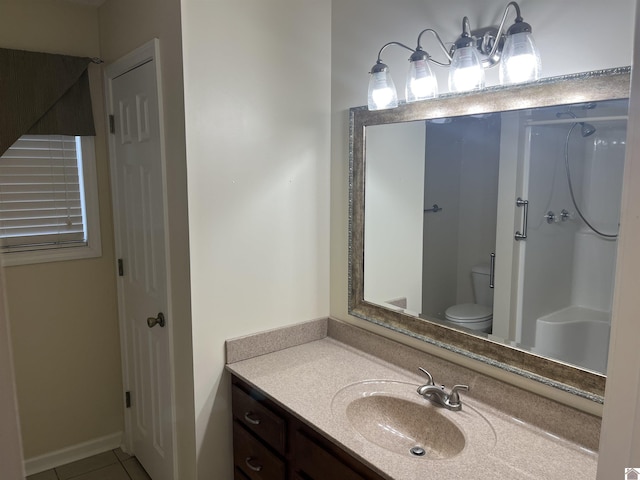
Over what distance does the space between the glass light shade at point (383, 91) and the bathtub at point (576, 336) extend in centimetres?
89

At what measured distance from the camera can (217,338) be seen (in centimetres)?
194

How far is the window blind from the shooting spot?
91.4 inches

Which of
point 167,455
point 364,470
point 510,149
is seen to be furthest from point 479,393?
point 167,455

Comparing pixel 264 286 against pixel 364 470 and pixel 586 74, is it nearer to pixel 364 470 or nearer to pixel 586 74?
pixel 364 470

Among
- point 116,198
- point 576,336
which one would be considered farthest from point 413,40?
point 116,198

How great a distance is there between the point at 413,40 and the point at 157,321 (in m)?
1.54

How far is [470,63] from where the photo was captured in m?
1.49

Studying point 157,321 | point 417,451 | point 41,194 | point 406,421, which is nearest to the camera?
point 417,451

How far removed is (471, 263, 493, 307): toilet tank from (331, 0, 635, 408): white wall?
0.22 meters

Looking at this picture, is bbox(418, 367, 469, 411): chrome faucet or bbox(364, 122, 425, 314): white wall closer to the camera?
bbox(418, 367, 469, 411): chrome faucet

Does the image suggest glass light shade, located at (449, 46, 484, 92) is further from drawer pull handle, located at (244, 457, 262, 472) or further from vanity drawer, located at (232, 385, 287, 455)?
drawer pull handle, located at (244, 457, 262, 472)

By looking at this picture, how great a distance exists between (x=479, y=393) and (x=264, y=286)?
0.93 metres

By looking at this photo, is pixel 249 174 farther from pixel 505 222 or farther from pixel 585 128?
pixel 585 128

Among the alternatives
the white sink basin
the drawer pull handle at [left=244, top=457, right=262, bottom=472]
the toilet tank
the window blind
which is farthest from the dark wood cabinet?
the window blind
